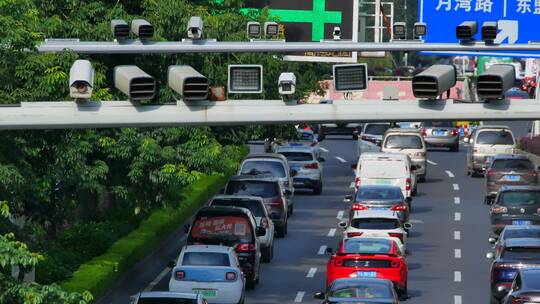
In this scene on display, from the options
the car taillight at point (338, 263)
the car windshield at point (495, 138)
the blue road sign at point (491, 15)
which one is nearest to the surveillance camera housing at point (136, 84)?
the car taillight at point (338, 263)

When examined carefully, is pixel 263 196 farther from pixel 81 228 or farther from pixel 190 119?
pixel 190 119

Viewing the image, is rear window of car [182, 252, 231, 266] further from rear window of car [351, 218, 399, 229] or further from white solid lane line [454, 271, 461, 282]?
white solid lane line [454, 271, 461, 282]

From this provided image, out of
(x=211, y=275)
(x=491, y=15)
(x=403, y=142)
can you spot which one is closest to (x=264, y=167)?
(x=403, y=142)

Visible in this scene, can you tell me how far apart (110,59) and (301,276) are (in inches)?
319

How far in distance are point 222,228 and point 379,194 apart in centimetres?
1065

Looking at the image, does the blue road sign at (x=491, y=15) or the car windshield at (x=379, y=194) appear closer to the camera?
the blue road sign at (x=491, y=15)

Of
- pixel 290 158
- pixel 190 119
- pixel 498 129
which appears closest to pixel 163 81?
pixel 190 119

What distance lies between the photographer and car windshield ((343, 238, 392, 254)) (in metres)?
33.2


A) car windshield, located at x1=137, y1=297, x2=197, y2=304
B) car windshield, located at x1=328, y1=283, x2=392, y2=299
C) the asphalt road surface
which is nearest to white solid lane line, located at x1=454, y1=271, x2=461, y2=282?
the asphalt road surface

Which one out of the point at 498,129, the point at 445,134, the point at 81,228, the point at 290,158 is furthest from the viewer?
the point at 445,134

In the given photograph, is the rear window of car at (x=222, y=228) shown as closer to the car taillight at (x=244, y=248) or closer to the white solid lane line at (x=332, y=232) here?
the car taillight at (x=244, y=248)

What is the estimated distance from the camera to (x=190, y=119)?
1667 cm

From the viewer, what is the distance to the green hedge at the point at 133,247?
31109mm

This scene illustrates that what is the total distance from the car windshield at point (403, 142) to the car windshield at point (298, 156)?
475cm
